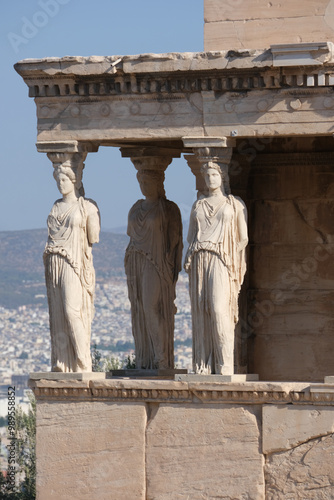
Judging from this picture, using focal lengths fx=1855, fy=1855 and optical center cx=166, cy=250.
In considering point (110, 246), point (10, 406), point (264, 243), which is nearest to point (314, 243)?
point (264, 243)

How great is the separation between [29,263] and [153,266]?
61.7 m

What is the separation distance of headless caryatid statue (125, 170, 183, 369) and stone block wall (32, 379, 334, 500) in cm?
180

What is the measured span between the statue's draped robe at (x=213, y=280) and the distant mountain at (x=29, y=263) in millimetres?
54180

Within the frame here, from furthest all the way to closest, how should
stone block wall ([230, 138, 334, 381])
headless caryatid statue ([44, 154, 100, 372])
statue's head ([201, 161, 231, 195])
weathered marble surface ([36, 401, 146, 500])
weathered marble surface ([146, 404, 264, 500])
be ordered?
stone block wall ([230, 138, 334, 381]) < headless caryatid statue ([44, 154, 100, 372]) < weathered marble surface ([36, 401, 146, 500]) < statue's head ([201, 161, 231, 195]) < weathered marble surface ([146, 404, 264, 500])

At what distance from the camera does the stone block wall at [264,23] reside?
19906 millimetres

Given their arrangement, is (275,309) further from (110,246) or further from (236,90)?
(110,246)

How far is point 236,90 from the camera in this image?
19375mm

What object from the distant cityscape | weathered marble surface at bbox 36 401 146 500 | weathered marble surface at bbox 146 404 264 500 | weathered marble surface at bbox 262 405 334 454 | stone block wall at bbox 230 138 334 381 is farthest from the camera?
the distant cityscape

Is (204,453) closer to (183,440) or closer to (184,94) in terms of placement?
(183,440)

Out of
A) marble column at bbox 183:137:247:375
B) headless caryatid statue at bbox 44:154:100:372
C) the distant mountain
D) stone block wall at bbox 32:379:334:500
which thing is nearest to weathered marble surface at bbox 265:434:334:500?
stone block wall at bbox 32:379:334:500

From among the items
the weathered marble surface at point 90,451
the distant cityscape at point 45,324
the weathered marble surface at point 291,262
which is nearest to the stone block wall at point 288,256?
the weathered marble surface at point 291,262

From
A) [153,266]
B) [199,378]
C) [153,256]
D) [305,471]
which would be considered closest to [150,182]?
[153,256]

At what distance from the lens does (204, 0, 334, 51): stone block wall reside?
1991 centimetres

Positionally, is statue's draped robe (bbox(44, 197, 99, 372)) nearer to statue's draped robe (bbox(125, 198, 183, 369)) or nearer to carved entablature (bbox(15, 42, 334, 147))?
carved entablature (bbox(15, 42, 334, 147))
